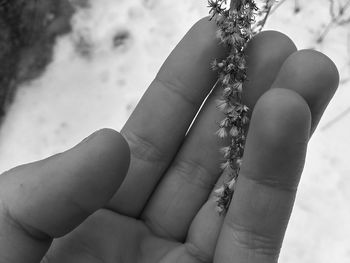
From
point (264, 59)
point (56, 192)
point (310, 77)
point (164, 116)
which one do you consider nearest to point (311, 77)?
point (310, 77)

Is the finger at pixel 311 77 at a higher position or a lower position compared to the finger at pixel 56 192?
higher

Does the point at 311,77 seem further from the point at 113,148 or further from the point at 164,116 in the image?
the point at 113,148

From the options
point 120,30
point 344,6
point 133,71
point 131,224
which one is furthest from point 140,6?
point 131,224

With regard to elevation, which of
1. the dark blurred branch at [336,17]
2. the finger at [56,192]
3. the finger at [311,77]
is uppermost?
the dark blurred branch at [336,17]

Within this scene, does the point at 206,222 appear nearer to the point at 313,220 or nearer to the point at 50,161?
the point at 50,161

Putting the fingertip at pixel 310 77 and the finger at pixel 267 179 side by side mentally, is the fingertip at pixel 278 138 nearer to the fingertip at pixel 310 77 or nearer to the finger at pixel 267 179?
the finger at pixel 267 179

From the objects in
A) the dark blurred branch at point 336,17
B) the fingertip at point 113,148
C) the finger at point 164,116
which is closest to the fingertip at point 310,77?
the finger at point 164,116
